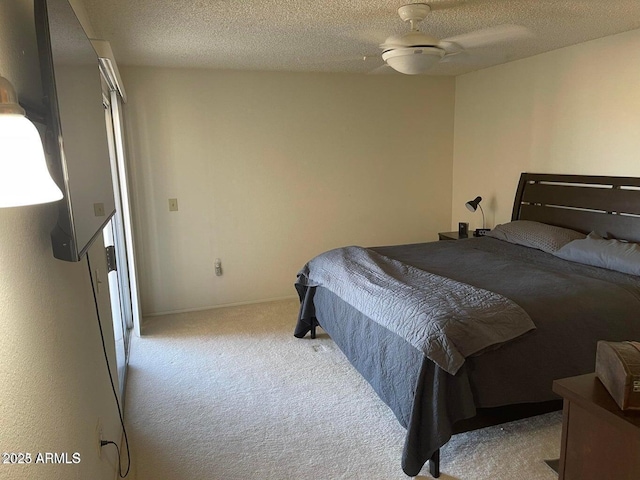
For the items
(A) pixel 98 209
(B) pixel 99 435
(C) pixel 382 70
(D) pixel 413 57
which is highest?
(C) pixel 382 70

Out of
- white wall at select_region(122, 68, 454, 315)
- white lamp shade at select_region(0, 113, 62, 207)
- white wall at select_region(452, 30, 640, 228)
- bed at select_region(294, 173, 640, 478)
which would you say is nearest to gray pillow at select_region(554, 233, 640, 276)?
bed at select_region(294, 173, 640, 478)

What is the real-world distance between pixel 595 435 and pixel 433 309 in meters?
1.05

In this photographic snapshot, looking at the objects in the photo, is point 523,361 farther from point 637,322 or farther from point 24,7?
point 24,7

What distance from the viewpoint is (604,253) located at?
3.15 metres

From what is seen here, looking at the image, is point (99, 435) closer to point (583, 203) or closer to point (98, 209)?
point (98, 209)

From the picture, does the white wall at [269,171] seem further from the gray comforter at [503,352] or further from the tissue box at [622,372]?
the tissue box at [622,372]

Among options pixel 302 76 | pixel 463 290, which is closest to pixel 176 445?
pixel 463 290

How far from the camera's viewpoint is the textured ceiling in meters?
2.61

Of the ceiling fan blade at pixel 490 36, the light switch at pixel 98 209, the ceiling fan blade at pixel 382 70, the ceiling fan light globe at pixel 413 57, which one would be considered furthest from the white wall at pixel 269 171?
the light switch at pixel 98 209

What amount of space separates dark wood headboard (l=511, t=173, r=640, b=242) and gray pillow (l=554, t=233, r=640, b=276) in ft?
0.61

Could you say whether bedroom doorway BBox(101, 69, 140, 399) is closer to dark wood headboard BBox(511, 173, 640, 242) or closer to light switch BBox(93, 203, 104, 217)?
light switch BBox(93, 203, 104, 217)

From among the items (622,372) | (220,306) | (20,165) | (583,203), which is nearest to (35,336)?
(20,165)

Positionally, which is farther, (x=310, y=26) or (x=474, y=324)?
(x=310, y=26)

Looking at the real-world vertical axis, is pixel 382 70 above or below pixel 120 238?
above
